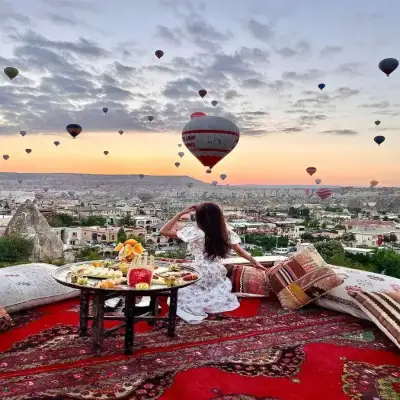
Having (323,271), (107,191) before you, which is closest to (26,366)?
(323,271)

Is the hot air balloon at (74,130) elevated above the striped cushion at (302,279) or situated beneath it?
elevated above

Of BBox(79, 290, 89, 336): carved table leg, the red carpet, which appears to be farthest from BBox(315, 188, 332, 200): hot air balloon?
BBox(79, 290, 89, 336): carved table leg

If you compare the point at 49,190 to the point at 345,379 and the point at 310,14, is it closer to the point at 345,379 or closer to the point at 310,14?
the point at 310,14

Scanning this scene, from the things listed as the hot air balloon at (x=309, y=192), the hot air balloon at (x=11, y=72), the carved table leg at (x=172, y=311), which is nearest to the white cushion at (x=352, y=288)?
the carved table leg at (x=172, y=311)

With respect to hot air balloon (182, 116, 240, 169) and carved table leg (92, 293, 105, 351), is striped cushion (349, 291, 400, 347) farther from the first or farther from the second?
hot air balloon (182, 116, 240, 169)

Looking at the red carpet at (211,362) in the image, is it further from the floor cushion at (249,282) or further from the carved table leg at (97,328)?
the floor cushion at (249,282)

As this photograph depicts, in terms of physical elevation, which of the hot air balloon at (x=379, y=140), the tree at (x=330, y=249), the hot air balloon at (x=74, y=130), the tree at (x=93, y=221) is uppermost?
the hot air balloon at (x=379, y=140)
